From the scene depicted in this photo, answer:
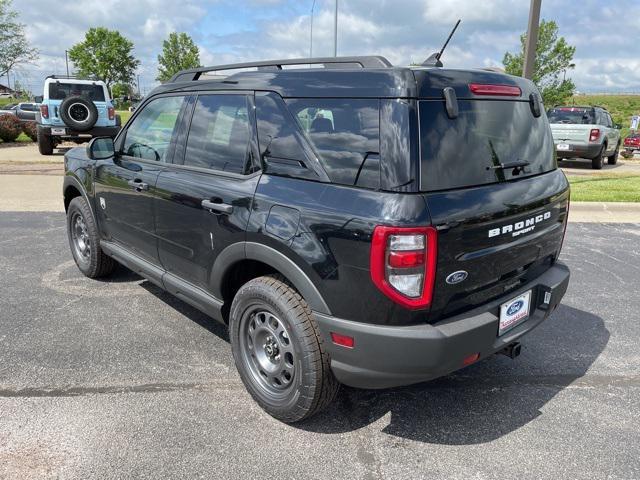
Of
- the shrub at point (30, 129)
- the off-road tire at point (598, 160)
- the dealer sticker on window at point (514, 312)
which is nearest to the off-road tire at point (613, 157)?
the off-road tire at point (598, 160)

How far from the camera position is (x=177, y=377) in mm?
3197

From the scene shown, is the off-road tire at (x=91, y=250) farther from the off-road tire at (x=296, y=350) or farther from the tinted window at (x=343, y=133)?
the tinted window at (x=343, y=133)

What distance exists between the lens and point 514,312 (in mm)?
2729

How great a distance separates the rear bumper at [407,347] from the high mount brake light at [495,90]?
1.06m

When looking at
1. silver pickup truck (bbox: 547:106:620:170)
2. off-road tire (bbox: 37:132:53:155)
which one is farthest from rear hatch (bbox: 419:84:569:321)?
off-road tire (bbox: 37:132:53:155)

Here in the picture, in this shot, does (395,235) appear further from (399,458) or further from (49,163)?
(49,163)

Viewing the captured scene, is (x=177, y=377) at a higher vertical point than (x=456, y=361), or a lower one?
lower

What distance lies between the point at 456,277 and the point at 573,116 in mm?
14624

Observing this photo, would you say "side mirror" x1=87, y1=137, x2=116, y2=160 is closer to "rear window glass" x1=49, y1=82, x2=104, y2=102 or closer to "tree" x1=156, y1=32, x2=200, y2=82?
"rear window glass" x1=49, y1=82, x2=104, y2=102

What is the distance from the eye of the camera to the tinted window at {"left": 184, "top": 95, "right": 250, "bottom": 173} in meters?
2.91

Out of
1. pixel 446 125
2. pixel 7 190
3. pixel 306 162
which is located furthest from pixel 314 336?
pixel 7 190

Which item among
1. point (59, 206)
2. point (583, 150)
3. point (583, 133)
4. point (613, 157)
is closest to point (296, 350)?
point (59, 206)

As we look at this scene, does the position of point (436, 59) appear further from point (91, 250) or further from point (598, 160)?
point (598, 160)

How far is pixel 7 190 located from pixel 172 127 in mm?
7349
